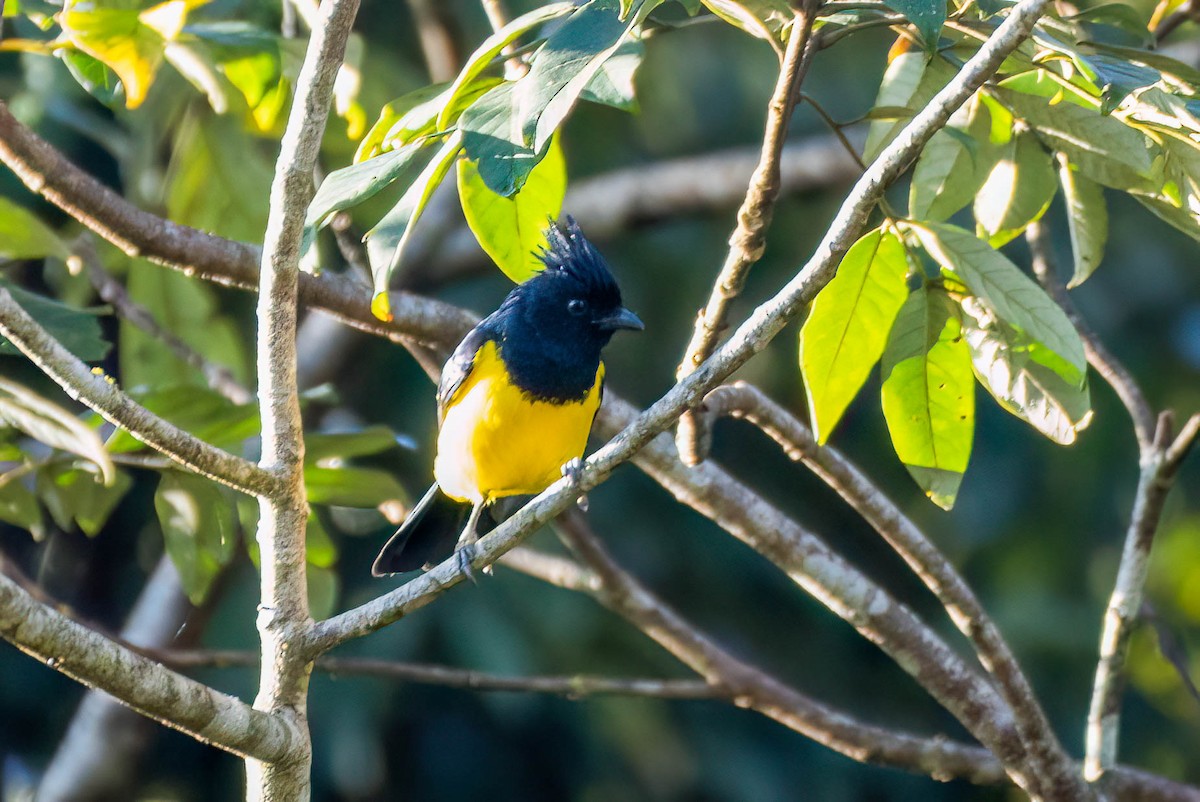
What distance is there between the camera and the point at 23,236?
2816mm

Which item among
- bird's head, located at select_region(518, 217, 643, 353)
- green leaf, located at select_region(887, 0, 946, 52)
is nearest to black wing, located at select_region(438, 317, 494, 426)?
bird's head, located at select_region(518, 217, 643, 353)

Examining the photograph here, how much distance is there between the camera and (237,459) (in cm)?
203

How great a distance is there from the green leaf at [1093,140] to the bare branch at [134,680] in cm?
153

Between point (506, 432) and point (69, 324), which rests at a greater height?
point (69, 324)

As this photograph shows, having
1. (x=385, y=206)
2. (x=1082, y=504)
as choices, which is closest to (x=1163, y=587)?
(x=1082, y=504)

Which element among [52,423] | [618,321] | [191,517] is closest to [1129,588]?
[618,321]

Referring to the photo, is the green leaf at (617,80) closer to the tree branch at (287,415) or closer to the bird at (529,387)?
the tree branch at (287,415)

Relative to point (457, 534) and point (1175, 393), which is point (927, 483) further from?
point (1175, 393)

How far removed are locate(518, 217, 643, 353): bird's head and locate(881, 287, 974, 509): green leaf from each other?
134cm

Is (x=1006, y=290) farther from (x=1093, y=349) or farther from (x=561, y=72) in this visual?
(x=1093, y=349)

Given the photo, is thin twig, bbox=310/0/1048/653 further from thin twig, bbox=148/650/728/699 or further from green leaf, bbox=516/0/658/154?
thin twig, bbox=148/650/728/699

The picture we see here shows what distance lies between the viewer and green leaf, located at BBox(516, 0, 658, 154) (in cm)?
178

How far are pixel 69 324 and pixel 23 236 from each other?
222mm

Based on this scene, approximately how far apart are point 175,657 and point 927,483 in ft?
6.19
